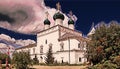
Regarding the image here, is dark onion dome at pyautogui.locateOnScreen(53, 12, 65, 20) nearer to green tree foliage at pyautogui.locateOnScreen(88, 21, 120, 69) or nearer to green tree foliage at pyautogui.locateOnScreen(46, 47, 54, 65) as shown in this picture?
green tree foliage at pyautogui.locateOnScreen(46, 47, 54, 65)

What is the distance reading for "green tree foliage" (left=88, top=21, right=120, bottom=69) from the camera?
24191mm

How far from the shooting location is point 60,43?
62250 millimetres

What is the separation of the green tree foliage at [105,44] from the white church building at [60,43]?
2997cm

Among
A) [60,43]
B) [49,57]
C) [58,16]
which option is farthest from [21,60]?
[58,16]

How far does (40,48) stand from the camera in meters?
70.8

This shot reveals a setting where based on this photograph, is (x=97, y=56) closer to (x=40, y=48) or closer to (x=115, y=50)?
(x=115, y=50)

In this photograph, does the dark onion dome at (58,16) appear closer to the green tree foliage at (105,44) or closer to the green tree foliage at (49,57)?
the green tree foliage at (49,57)

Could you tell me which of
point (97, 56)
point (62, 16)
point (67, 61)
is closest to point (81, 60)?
point (67, 61)

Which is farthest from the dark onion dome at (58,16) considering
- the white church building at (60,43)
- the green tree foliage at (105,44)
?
the green tree foliage at (105,44)

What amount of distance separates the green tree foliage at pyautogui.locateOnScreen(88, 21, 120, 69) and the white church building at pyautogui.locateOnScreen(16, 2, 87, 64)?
2997 centimetres

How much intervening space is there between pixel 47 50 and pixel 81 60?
42.5 feet

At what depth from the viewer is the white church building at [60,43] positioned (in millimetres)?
58281

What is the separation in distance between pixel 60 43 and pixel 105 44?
125 ft

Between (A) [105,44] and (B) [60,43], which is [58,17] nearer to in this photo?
(B) [60,43]
